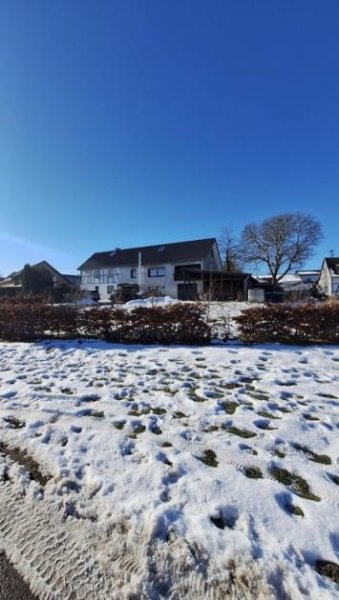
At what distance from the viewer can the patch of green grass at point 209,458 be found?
2653 mm

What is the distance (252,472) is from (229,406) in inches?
51.7

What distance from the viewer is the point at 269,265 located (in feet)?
135

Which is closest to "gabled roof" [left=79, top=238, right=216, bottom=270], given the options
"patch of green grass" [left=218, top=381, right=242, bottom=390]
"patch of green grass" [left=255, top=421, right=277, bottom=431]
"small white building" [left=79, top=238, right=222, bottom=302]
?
"small white building" [left=79, top=238, right=222, bottom=302]

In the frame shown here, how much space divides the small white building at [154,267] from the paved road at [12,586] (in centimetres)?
2750

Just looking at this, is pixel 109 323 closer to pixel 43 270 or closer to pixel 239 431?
pixel 239 431

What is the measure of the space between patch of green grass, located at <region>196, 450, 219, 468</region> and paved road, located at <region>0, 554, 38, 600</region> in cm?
153

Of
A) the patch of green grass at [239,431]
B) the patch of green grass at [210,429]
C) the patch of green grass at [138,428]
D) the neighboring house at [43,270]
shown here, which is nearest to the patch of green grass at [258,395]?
the patch of green grass at [239,431]

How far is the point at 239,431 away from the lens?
127 inches

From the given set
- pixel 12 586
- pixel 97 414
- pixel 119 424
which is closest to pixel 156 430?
pixel 119 424

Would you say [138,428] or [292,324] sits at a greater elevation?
[292,324]

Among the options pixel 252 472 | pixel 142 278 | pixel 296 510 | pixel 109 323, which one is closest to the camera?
pixel 296 510

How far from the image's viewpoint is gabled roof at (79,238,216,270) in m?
34.1

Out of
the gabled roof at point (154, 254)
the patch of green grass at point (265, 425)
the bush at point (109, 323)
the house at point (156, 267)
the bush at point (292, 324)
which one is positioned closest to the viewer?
the patch of green grass at point (265, 425)

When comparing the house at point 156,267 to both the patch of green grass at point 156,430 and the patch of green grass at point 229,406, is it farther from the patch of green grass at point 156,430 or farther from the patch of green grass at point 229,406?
the patch of green grass at point 156,430
